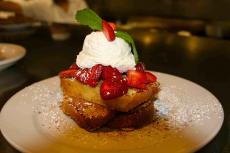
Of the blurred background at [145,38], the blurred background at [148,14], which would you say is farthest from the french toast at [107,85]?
the blurred background at [148,14]

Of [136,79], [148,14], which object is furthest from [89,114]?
[148,14]


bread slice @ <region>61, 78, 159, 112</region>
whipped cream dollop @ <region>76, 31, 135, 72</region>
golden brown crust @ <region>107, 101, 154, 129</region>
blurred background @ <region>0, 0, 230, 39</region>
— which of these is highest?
whipped cream dollop @ <region>76, 31, 135, 72</region>

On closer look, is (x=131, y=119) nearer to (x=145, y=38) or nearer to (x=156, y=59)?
(x=156, y=59)

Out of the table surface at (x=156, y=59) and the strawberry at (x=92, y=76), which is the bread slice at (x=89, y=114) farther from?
the table surface at (x=156, y=59)

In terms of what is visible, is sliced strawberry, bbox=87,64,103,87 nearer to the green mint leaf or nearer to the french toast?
the french toast

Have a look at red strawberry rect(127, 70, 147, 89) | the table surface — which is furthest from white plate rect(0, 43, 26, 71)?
red strawberry rect(127, 70, 147, 89)

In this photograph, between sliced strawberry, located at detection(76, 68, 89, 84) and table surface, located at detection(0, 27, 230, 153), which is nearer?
sliced strawberry, located at detection(76, 68, 89, 84)

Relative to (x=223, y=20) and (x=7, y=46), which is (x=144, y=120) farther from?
(x=223, y=20)

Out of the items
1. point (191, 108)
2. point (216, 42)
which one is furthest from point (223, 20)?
point (191, 108)
